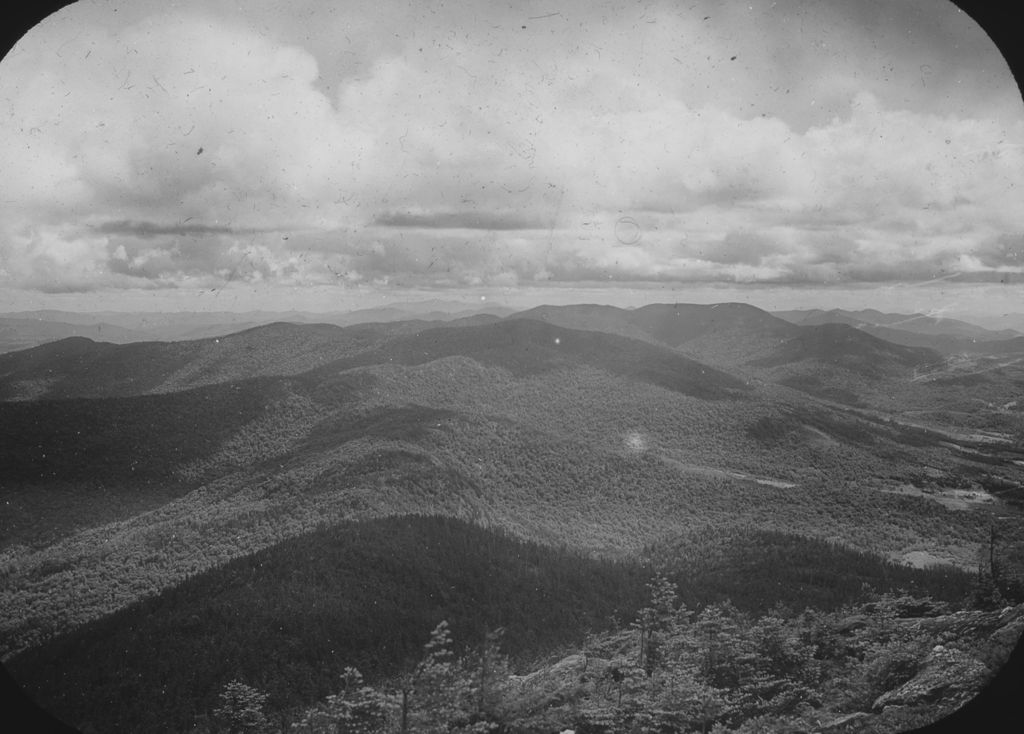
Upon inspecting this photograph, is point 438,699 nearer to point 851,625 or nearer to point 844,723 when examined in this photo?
point 844,723

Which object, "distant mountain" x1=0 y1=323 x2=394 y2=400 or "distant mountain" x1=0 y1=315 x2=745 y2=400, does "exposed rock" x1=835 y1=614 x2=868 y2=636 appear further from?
"distant mountain" x1=0 y1=323 x2=394 y2=400

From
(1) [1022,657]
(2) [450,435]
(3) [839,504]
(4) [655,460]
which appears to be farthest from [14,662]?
(3) [839,504]

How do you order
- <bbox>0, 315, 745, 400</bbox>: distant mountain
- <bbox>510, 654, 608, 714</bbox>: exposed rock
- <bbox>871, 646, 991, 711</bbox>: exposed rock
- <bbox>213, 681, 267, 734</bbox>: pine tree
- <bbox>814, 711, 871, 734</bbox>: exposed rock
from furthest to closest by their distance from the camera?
<bbox>0, 315, 745, 400</bbox>: distant mountain
<bbox>213, 681, 267, 734</bbox>: pine tree
<bbox>510, 654, 608, 714</bbox>: exposed rock
<bbox>814, 711, 871, 734</bbox>: exposed rock
<bbox>871, 646, 991, 711</bbox>: exposed rock

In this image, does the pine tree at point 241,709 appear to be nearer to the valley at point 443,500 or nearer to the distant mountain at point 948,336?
the valley at point 443,500

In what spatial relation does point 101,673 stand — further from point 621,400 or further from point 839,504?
point 621,400

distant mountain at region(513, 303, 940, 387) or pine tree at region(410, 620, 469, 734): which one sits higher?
distant mountain at region(513, 303, 940, 387)

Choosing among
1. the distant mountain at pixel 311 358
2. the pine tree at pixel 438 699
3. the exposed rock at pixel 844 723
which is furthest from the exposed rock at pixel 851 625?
the distant mountain at pixel 311 358

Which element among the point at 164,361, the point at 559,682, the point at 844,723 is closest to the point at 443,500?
the point at 559,682

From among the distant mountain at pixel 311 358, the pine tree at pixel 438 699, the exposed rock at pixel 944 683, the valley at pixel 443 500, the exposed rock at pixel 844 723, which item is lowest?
the valley at pixel 443 500

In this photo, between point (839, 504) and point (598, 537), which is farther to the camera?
point (839, 504)

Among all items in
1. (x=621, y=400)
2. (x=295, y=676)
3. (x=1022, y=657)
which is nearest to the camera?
(x=1022, y=657)

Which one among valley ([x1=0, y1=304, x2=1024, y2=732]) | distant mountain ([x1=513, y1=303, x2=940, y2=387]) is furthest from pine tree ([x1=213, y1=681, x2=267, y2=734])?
distant mountain ([x1=513, y1=303, x2=940, y2=387])
